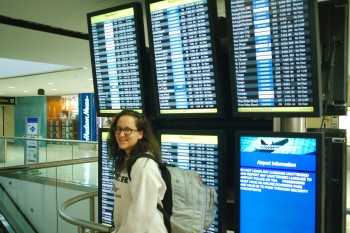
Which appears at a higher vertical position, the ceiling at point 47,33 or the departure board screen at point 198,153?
the ceiling at point 47,33

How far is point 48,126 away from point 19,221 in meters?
17.3

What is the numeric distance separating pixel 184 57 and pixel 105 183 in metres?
1.20

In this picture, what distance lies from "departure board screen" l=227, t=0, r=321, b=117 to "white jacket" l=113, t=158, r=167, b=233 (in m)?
0.65

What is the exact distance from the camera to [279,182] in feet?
6.52

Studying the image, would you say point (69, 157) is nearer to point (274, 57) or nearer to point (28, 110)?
point (274, 57)

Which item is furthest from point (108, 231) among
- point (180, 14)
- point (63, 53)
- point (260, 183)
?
point (63, 53)

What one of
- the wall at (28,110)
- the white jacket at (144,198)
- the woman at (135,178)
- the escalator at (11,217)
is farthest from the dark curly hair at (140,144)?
the wall at (28,110)

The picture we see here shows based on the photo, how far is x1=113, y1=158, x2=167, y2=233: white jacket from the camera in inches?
69.9

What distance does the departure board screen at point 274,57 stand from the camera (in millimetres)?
1865

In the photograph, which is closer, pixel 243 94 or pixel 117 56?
pixel 243 94

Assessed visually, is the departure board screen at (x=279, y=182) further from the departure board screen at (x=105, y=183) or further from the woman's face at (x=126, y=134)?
the departure board screen at (x=105, y=183)

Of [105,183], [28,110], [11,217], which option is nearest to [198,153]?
[105,183]

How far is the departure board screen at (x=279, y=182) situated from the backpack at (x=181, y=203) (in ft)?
0.99

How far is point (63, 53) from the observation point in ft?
19.5
